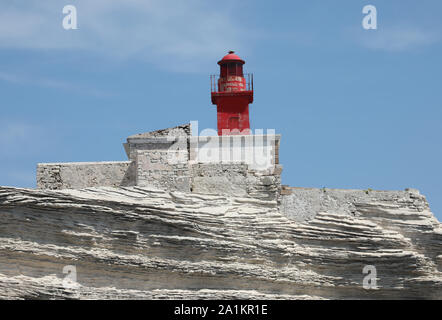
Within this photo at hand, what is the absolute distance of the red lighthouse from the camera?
34000 millimetres

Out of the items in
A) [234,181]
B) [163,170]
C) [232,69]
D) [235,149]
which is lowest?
[234,181]

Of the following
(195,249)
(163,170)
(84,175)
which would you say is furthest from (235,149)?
(84,175)

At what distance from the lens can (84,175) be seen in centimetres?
2639

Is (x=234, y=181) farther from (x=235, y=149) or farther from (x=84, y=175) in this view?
(x=84, y=175)

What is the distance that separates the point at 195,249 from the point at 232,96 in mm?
11193

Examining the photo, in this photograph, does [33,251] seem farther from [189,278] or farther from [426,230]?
[426,230]

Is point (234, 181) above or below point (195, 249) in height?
above

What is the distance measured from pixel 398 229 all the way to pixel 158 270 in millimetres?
7370

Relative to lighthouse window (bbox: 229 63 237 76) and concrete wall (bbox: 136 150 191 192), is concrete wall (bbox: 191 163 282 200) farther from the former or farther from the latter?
lighthouse window (bbox: 229 63 237 76)

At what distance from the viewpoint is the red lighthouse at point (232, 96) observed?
34.0 metres

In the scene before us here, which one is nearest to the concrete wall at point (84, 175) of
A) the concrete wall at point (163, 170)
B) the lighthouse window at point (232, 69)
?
the concrete wall at point (163, 170)

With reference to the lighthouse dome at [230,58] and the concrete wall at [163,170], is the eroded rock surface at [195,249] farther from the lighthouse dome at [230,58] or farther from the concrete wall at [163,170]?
the lighthouse dome at [230,58]

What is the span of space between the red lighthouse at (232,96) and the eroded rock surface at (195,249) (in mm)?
8779
